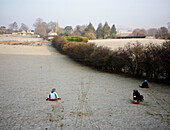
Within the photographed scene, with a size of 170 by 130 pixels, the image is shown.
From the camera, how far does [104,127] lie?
25.3 feet

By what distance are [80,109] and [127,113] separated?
297 cm

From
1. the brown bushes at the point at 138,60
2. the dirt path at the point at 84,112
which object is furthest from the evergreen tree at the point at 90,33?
the dirt path at the point at 84,112

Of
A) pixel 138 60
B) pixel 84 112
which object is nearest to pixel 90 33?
pixel 138 60

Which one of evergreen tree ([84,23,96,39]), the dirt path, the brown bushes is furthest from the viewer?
evergreen tree ([84,23,96,39])

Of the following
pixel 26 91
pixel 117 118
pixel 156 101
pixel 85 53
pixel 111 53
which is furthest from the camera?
pixel 85 53

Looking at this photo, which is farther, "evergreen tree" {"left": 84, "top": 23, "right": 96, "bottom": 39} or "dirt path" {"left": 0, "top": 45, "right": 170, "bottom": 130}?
"evergreen tree" {"left": 84, "top": 23, "right": 96, "bottom": 39}

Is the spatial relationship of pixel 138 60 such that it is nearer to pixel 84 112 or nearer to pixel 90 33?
pixel 84 112

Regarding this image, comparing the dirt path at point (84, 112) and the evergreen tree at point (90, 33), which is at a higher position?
the evergreen tree at point (90, 33)

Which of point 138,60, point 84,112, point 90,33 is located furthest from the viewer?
point 90,33

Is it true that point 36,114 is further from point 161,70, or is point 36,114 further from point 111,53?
point 111,53

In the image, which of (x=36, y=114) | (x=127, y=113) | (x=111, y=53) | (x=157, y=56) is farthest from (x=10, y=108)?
(x=111, y=53)

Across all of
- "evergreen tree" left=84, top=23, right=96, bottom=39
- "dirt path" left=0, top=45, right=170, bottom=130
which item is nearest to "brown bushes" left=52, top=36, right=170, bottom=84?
"dirt path" left=0, top=45, right=170, bottom=130

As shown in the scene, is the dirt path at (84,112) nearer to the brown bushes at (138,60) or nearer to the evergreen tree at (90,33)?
the brown bushes at (138,60)

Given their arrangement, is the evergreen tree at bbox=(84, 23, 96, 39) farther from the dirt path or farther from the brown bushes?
the dirt path
